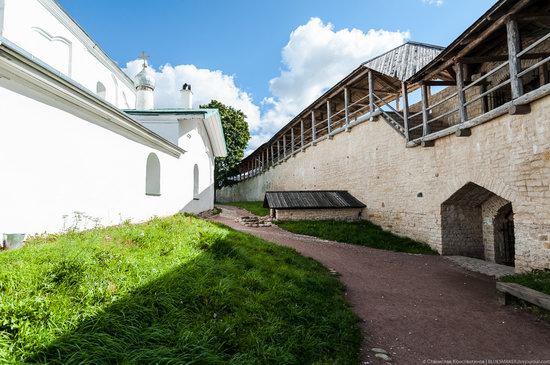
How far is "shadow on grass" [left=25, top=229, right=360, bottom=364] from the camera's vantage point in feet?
7.72

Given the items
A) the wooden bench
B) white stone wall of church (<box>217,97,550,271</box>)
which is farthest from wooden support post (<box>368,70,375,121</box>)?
the wooden bench

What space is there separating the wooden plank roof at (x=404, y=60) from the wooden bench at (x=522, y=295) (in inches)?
328

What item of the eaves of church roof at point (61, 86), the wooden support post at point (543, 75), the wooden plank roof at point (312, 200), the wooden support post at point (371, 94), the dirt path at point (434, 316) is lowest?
the dirt path at point (434, 316)

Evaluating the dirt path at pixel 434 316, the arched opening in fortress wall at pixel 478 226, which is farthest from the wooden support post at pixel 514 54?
the dirt path at pixel 434 316

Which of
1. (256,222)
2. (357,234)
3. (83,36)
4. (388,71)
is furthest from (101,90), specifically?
(357,234)

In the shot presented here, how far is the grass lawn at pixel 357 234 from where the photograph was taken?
31.8 feet

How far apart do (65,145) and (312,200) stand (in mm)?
10158

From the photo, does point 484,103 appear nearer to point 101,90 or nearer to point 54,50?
→ point 54,50

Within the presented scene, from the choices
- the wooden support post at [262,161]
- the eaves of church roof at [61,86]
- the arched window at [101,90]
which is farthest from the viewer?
the wooden support post at [262,161]

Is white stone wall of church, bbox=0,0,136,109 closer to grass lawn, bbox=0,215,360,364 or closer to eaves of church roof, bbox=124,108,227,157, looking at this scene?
eaves of church roof, bbox=124,108,227,157

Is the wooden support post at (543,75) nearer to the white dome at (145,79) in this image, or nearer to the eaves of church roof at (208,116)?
the eaves of church roof at (208,116)

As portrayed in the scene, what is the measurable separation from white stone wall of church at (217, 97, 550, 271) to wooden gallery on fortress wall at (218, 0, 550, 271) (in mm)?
27

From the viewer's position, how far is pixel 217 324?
3020 millimetres

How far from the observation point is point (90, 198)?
5.89 meters
